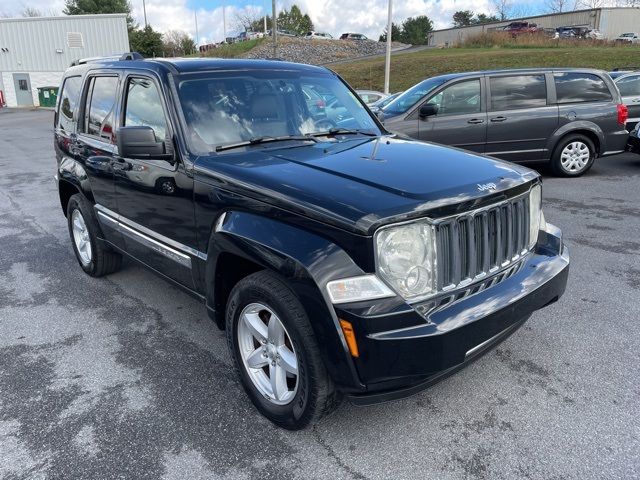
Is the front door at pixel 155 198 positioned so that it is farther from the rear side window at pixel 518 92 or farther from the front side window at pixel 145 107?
the rear side window at pixel 518 92

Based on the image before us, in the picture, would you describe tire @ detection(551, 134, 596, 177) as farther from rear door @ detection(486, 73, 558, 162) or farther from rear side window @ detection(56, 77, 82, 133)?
rear side window @ detection(56, 77, 82, 133)

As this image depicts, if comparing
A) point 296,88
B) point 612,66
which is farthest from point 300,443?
point 612,66

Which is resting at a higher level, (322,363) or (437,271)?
(437,271)

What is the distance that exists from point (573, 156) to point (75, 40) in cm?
3920

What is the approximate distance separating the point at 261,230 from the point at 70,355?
194 centimetres

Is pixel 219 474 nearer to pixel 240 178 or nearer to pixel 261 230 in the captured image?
pixel 261 230

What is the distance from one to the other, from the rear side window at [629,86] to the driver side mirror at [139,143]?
10.6 m

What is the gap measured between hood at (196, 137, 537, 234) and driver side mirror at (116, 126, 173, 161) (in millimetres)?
322

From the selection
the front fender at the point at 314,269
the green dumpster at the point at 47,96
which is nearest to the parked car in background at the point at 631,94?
the front fender at the point at 314,269

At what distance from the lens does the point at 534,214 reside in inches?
124

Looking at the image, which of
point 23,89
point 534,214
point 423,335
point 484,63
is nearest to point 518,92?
point 534,214

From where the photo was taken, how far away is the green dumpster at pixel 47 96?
3628 cm

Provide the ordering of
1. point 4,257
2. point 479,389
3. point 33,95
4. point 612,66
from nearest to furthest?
point 479,389, point 4,257, point 612,66, point 33,95

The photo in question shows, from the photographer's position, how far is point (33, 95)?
39.5 meters
